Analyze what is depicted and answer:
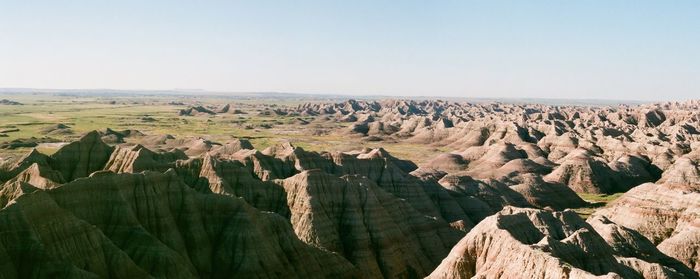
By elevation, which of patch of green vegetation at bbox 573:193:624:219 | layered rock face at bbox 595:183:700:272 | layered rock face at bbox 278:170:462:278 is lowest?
patch of green vegetation at bbox 573:193:624:219

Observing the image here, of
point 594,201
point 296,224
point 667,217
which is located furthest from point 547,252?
point 594,201

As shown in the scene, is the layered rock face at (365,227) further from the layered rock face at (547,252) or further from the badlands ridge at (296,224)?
the layered rock face at (547,252)

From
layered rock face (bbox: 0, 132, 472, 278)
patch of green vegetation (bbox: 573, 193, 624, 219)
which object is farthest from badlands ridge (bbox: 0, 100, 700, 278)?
patch of green vegetation (bbox: 573, 193, 624, 219)

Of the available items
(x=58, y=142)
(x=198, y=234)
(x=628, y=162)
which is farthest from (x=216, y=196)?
(x=58, y=142)

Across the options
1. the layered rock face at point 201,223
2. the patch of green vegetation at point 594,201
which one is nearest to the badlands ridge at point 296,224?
the layered rock face at point 201,223

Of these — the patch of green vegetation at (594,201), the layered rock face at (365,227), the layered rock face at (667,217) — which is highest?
the layered rock face at (365,227)

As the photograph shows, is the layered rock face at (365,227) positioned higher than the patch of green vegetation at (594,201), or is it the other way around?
the layered rock face at (365,227)

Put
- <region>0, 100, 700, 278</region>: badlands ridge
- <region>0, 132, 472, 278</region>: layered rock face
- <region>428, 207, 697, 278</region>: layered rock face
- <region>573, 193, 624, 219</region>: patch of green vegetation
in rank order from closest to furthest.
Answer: <region>0, 132, 472, 278</region>: layered rock face, <region>0, 100, 700, 278</region>: badlands ridge, <region>428, 207, 697, 278</region>: layered rock face, <region>573, 193, 624, 219</region>: patch of green vegetation

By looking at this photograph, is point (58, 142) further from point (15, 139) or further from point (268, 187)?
point (268, 187)

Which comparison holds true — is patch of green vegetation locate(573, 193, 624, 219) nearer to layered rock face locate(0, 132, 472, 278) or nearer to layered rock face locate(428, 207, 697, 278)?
layered rock face locate(0, 132, 472, 278)
